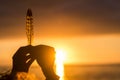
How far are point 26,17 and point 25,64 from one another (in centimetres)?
3151

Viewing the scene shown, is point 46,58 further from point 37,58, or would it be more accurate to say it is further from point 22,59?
point 22,59

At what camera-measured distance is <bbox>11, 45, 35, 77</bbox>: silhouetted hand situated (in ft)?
404

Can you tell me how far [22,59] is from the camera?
123 meters

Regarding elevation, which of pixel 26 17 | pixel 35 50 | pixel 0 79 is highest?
pixel 26 17

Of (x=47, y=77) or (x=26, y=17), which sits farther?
(x=26, y=17)

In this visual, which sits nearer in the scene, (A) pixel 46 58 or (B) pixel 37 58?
(A) pixel 46 58

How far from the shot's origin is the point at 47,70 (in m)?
122

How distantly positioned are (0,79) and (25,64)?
24.8 ft

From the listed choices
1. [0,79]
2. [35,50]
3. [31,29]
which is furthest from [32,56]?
[31,29]

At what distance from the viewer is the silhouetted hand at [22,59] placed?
123m

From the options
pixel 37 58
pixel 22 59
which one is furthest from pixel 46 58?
pixel 22 59

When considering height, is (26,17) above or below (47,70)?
above

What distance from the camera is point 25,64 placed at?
123125 millimetres

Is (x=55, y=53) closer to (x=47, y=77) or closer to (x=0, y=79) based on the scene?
(x=47, y=77)
